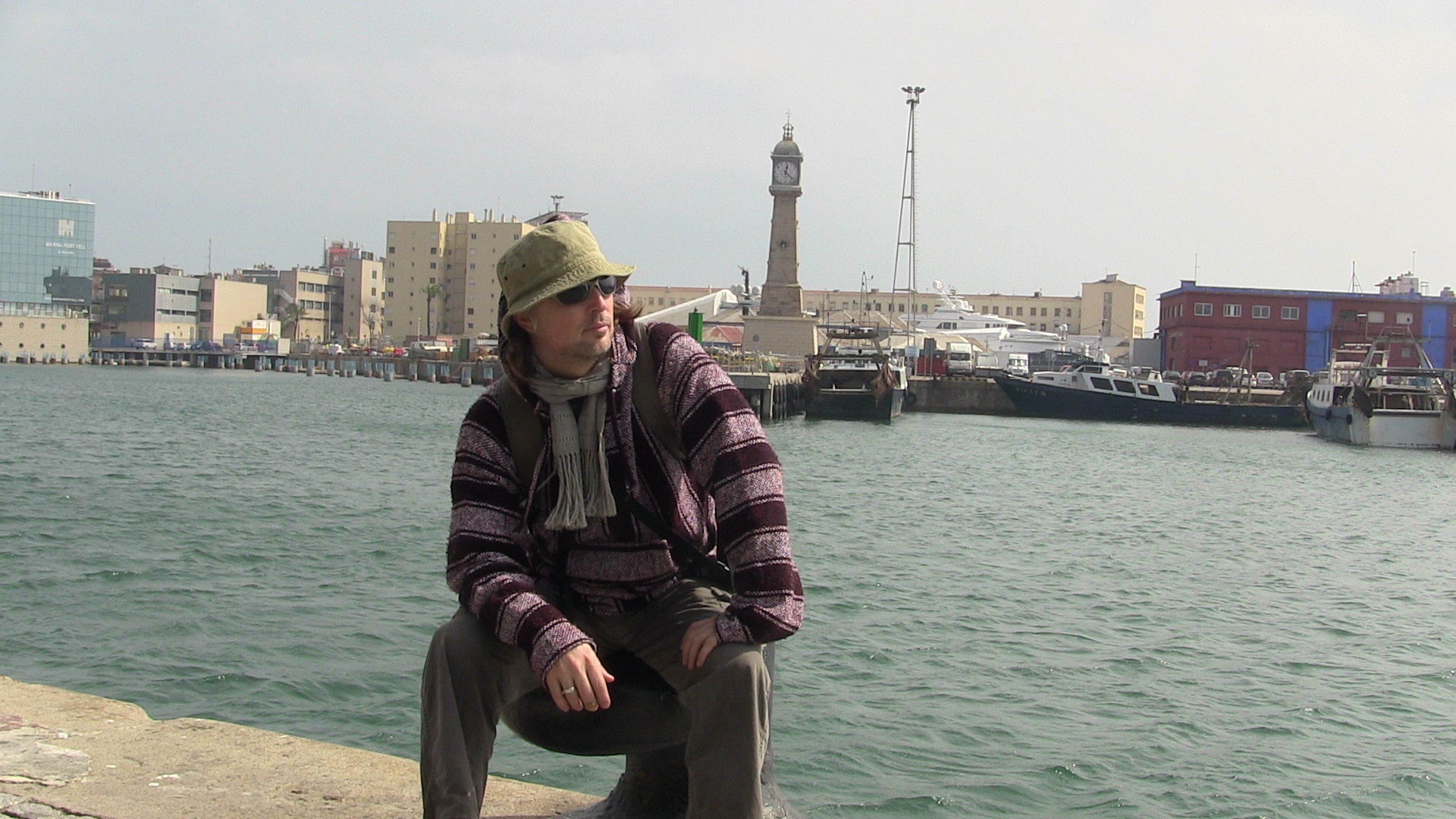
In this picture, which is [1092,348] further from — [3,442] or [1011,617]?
[1011,617]

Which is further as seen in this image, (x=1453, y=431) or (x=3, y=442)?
(x=1453, y=431)

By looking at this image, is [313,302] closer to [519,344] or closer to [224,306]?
[224,306]

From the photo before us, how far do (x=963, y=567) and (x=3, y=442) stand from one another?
2119cm

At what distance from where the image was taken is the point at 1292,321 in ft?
223

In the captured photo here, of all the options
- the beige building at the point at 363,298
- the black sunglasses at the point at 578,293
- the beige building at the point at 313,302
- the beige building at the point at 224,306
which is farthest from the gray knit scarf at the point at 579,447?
the beige building at the point at 363,298

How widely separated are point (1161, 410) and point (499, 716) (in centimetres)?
5373

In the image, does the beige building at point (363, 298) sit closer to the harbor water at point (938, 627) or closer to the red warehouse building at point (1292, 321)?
the red warehouse building at point (1292, 321)

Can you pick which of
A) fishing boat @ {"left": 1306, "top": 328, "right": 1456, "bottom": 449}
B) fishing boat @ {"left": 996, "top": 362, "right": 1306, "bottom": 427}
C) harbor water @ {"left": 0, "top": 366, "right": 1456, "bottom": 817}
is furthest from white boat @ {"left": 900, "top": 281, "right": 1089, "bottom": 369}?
harbor water @ {"left": 0, "top": 366, "right": 1456, "bottom": 817}

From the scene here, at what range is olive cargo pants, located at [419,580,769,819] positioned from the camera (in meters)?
2.66

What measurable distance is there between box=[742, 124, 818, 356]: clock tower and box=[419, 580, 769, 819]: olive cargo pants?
67.5 m

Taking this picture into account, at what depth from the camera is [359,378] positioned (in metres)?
94.9

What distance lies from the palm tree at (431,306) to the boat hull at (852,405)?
247 ft

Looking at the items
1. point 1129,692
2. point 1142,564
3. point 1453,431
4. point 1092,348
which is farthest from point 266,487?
point 1092,348

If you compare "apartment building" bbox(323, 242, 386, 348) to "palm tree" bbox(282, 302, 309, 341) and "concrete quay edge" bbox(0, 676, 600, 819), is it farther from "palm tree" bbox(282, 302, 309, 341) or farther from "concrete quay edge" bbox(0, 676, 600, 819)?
"concrete quay edge" bbox(0, 676, 600, 819)
